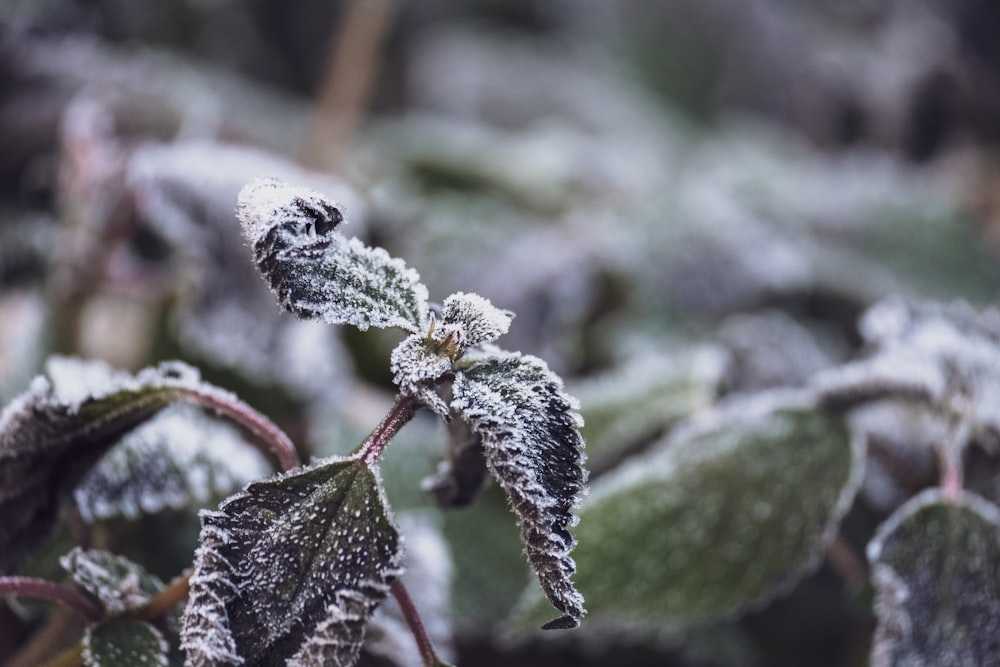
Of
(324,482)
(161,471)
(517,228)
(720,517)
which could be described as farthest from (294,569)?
(517,228)

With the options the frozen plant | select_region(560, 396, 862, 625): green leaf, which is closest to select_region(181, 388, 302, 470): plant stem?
the frozen plant

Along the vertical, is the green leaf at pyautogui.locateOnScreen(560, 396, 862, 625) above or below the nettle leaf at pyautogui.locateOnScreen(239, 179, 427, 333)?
above

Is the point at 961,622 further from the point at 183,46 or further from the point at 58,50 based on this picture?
the point at 183,46

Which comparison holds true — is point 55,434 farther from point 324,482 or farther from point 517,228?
point 517,228

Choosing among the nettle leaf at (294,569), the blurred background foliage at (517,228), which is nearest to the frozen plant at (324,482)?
the nettle leaf at (294,569)

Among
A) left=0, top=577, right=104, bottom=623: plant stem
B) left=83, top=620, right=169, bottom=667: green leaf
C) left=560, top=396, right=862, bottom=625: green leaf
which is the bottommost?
left=83, top=620, right=169, bottom=667: green leaf

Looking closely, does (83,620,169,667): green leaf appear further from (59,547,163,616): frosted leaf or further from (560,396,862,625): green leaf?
(560,396,862,625): green leaf

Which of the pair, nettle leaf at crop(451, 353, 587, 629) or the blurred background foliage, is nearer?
nettle leaf at crop(451, 353, 587, 629)
